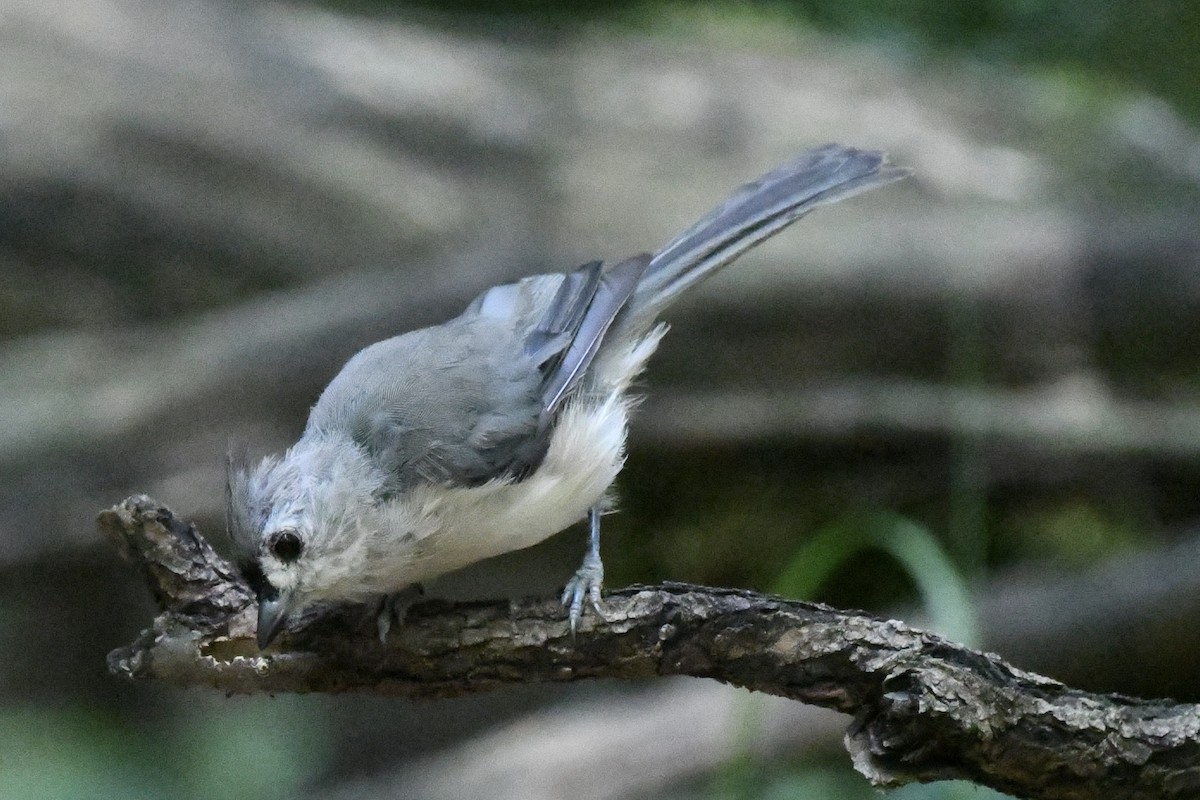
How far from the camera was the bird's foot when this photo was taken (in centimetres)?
244

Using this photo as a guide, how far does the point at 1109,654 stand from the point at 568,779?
217cm

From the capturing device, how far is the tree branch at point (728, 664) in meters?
2.13

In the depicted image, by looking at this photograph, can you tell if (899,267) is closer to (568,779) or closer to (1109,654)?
(1109,654)

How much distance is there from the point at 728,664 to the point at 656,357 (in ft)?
9.23

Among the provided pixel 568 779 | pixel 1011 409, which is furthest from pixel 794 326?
pixel 568 779

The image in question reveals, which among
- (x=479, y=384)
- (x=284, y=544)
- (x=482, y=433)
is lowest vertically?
(x=284, y=544)

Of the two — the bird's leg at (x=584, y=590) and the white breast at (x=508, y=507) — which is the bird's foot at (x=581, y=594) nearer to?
the bird's leg at (x=584, y=590)

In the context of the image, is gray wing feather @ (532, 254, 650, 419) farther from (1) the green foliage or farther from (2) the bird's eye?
(1) the green foliage

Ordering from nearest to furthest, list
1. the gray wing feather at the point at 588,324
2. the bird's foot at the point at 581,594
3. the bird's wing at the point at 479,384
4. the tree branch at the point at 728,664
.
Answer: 1. the tree branch at the point at 728,664
2. the bird's foot at the point at 581,594
3. the bird's wing at the point at 479,384
4. the gray wing feather at the point at 588,324

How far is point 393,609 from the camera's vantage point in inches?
106

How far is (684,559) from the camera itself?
17.2 feet

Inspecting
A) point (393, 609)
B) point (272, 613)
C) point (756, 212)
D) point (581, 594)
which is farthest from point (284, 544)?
point (756, 212)

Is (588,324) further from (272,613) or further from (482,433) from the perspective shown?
(272,613)

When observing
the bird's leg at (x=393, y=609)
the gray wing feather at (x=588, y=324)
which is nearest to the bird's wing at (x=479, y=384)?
the gray wing feather at (x=588, y=324)
